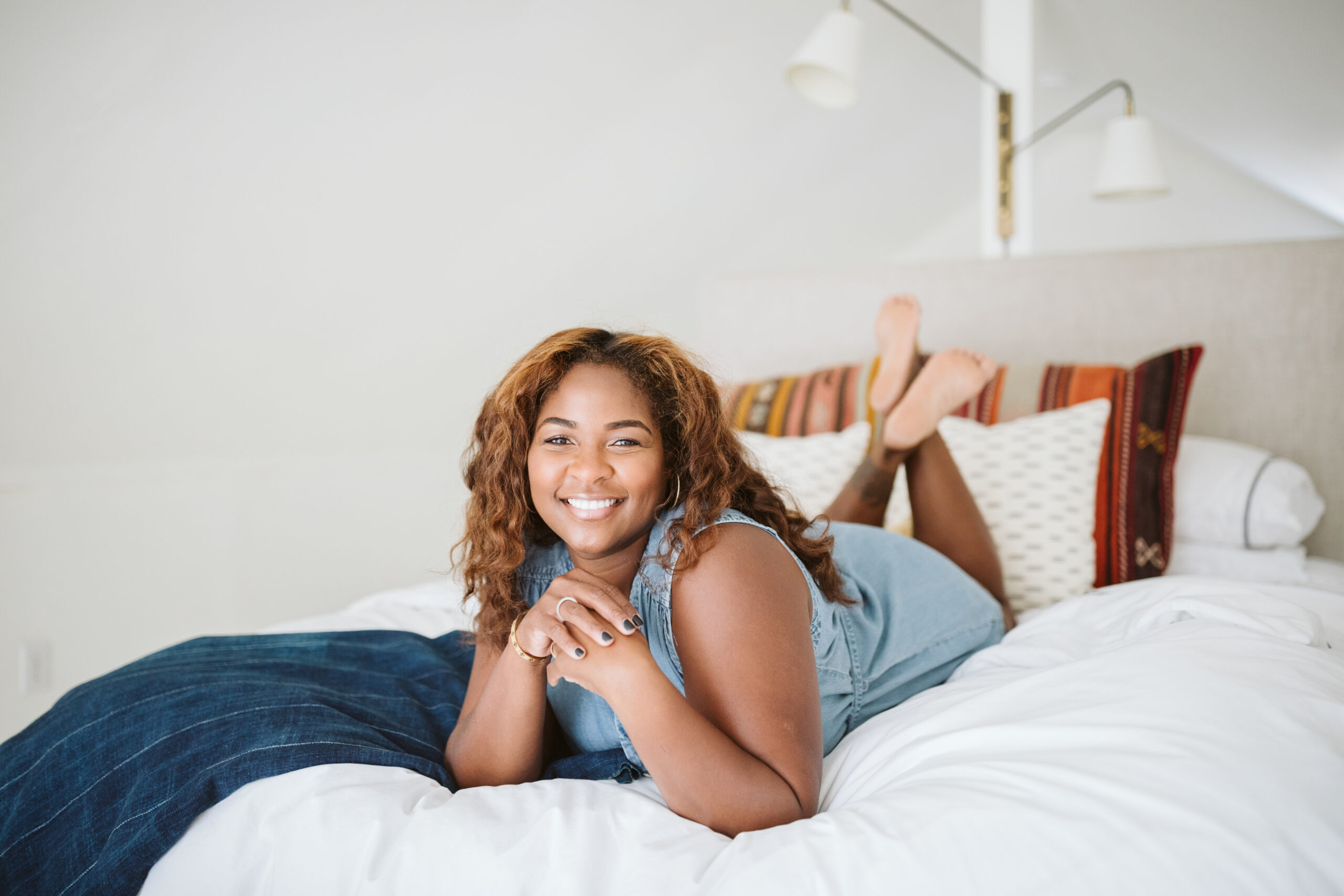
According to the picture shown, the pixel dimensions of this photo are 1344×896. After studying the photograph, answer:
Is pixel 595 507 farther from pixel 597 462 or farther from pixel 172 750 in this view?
pixel 172 750

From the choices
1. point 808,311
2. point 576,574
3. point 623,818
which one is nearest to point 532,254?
point 808,311

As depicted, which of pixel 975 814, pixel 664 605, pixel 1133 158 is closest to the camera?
pixel 975 814

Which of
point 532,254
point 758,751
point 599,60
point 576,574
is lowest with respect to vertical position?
point 758,751

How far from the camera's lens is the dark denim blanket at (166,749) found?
922 millimetres

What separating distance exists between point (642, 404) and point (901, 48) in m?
3.10

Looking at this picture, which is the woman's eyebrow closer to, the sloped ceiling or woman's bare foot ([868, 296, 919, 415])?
woman's bare foot ([868, 296, 919, 415])

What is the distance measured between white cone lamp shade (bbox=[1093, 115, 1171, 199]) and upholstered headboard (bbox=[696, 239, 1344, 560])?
1.32 ft

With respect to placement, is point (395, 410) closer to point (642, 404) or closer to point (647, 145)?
point (647, 145)

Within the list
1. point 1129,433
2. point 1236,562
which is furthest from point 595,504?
point 1236,562

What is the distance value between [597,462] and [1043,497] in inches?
44.2

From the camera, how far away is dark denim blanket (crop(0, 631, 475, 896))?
0.92m

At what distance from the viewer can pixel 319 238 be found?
2.61m

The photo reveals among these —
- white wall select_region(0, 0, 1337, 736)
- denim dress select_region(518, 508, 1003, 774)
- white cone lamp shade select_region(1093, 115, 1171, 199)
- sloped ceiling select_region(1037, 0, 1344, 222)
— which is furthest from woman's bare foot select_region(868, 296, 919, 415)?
sloped ceiling select_region(1037, 0, 1344, 222)

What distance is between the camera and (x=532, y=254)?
322cm
